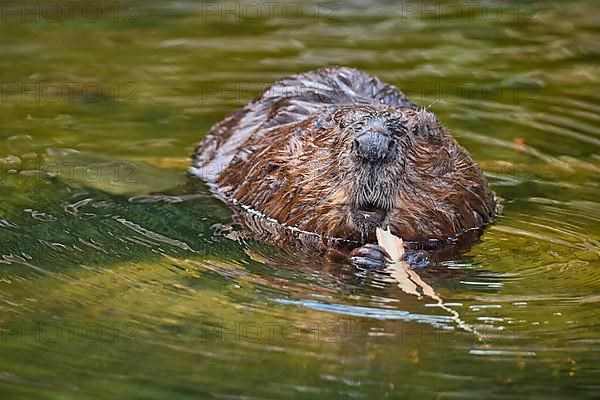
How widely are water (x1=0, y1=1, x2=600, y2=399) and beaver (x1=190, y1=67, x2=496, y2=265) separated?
19 cm

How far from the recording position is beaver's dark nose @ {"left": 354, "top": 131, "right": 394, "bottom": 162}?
16.3 feet

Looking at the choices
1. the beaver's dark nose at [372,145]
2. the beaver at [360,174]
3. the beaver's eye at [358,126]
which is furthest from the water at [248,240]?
the beaver's eye at [358,126]

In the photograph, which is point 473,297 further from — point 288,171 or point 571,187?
point 571,187

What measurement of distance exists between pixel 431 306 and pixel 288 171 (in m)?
1.35

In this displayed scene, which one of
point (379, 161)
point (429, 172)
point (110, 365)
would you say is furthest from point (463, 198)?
point (110, 365)

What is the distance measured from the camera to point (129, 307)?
441 cm

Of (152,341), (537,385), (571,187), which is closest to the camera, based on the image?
(537,385)

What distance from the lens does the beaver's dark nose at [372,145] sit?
4.96m

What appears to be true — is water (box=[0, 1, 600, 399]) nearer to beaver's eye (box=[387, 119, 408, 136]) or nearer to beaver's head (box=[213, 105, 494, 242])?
beaver's head (box=[213, 105, 494, 242])

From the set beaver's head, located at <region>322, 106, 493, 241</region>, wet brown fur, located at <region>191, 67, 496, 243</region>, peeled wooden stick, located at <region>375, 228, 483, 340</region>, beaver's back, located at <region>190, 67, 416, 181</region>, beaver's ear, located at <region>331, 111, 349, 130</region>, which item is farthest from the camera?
beaver's back, located at <region>190, 67, 416, 181</region>

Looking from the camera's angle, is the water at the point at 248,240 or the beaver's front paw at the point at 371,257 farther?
the beaver's front paw at the point at 371,257

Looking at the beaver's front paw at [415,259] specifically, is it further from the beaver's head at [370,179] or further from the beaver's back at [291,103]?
the beaver's back at [291,103]

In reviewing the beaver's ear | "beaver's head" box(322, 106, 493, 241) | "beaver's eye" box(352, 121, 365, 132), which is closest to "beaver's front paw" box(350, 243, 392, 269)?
"beaver's head" box(322, 106, 493, 241)

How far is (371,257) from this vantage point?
16.2 feet
